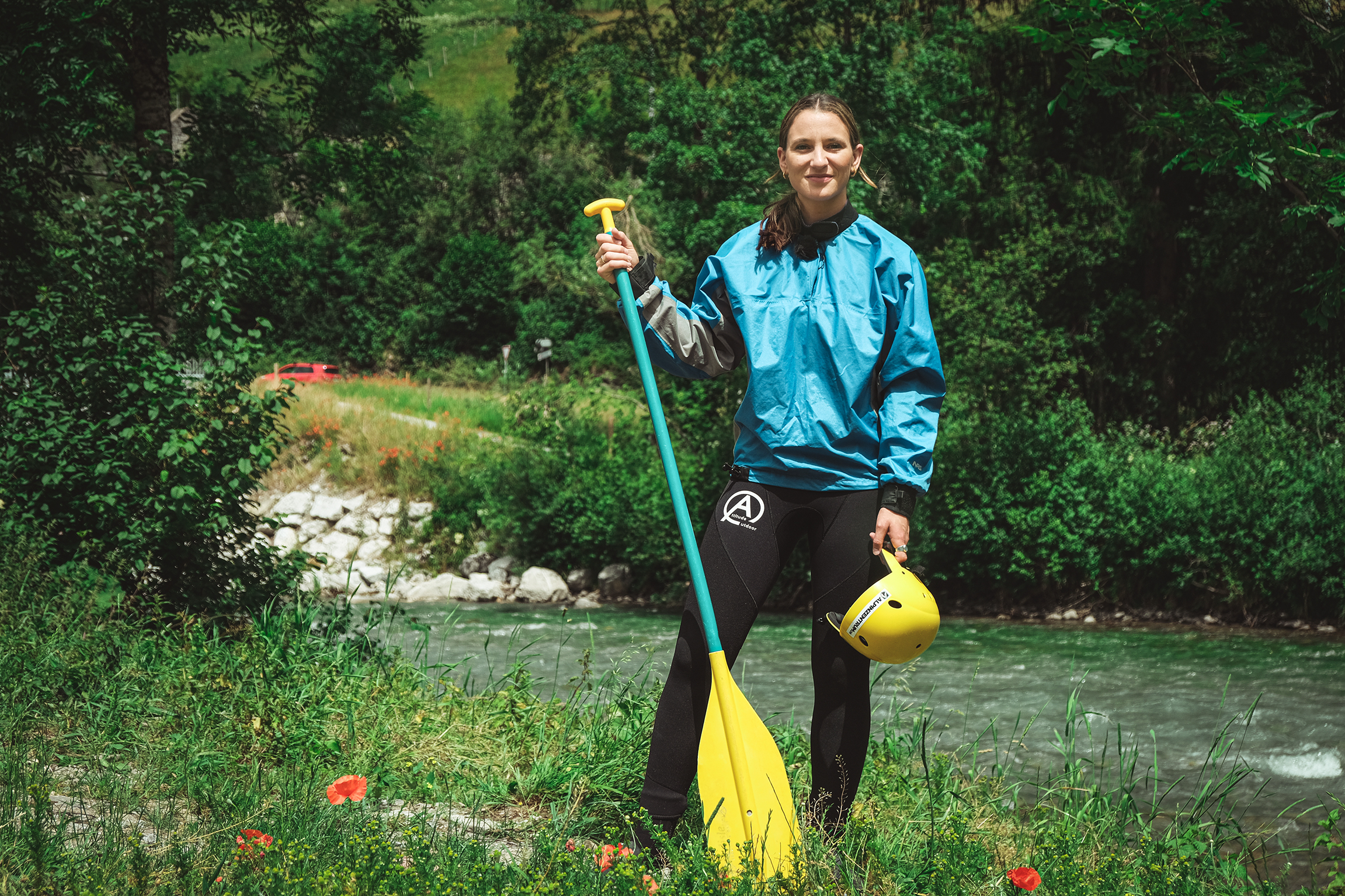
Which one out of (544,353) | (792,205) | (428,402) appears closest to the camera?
(792,205)

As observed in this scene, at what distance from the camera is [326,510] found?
14.3 meters

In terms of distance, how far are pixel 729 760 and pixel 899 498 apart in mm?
687

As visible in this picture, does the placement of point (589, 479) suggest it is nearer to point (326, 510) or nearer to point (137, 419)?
point (326, 510)

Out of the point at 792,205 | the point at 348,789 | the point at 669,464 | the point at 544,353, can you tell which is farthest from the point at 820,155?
the point at 544,353

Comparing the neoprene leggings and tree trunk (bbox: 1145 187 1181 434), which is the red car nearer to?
tree trunk (bbox: 1145 187 1181 434)

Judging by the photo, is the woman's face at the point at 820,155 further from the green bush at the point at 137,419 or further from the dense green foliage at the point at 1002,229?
the green bush at the point at 137,419

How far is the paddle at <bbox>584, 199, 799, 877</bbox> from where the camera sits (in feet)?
7.18

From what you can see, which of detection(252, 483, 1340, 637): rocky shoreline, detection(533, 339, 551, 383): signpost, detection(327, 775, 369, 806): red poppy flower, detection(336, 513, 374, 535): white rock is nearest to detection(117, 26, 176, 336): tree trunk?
detection(252, 483, 1340, 637): rocky shoreline

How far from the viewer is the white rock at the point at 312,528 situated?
13.9 m

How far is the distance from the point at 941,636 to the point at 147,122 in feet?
24.8

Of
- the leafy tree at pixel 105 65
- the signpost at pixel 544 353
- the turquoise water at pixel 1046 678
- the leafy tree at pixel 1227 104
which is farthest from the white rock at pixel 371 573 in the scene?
the leafy tree at pixel 1227 104

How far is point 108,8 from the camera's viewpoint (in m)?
5.53

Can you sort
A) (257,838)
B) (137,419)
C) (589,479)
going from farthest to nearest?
1. (589,479)
2. (137,419)
3. (257,838)

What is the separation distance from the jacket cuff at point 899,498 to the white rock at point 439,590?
10032mm
